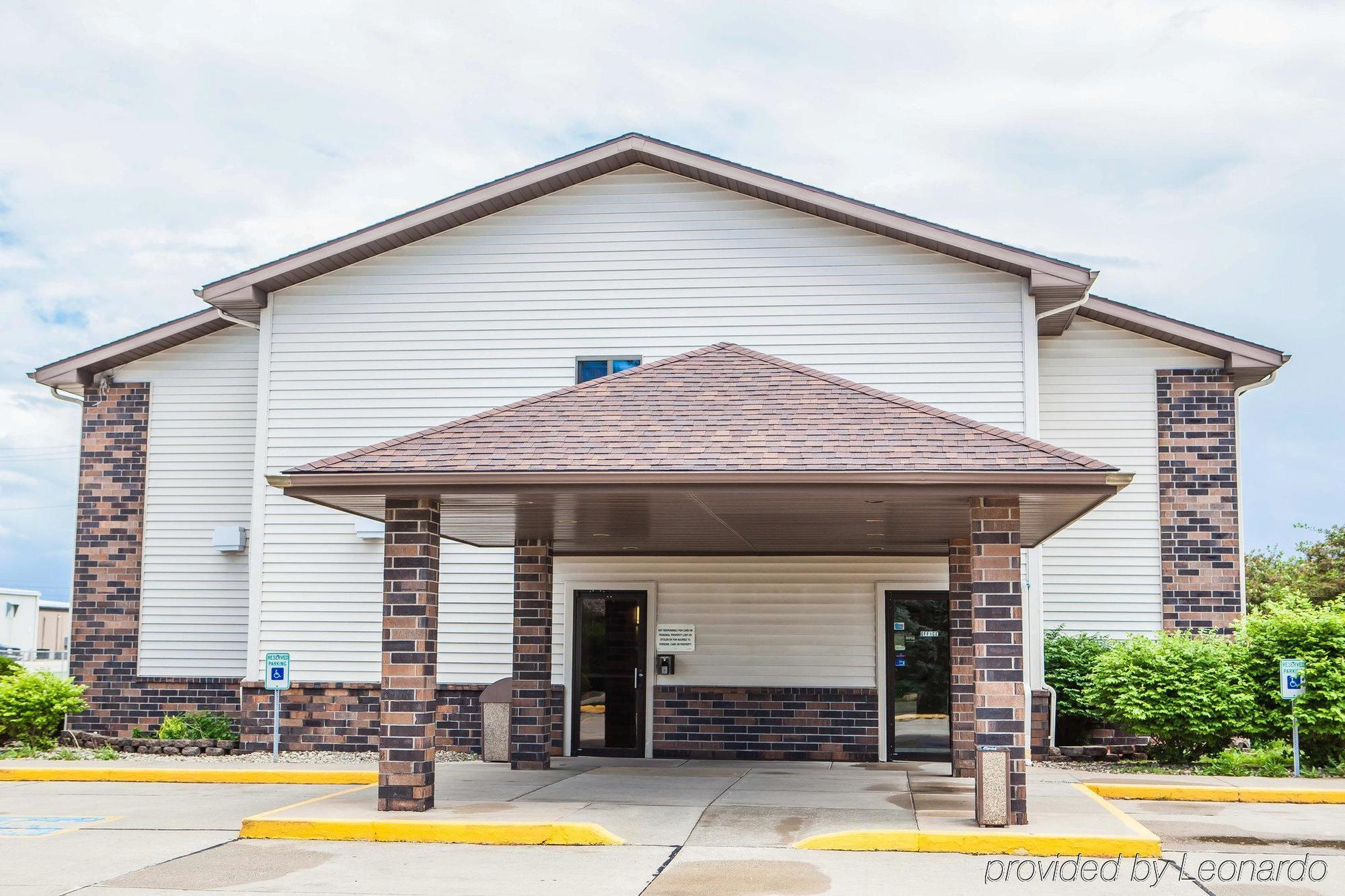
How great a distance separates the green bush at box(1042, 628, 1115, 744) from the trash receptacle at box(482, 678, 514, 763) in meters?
6.94

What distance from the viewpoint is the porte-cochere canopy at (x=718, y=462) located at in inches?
394

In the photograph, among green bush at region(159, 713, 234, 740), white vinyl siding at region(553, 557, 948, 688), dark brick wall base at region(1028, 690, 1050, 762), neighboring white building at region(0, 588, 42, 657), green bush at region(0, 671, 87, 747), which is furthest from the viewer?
neighboring white building at region(0, 588, 42, 657)

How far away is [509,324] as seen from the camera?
55.7 feet

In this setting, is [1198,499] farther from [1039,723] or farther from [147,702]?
[147,702]

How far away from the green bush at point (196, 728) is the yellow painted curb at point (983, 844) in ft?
34.6

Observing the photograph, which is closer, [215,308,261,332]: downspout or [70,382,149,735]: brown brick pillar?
[215,308,261,332]: downspout

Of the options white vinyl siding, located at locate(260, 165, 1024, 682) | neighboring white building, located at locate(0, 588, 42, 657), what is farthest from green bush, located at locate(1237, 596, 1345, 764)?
neighboring white building, located at locate(0, 588, 42, 657)

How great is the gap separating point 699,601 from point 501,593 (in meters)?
2.62

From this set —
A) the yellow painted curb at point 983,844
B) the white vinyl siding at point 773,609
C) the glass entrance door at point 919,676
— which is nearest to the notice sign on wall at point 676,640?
the white vinyl siding at point 773,609

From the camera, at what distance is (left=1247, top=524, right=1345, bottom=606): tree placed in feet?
93.3

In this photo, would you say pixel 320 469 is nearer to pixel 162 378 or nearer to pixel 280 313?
pixel 280 313

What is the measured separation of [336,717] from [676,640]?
458 centimetres

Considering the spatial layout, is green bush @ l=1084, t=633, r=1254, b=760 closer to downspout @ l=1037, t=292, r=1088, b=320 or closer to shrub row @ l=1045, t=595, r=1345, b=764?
shrub row @ l=1045, t=595, r=1345, b=764

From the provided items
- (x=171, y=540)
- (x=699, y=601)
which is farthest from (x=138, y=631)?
(x=699, y=601)
